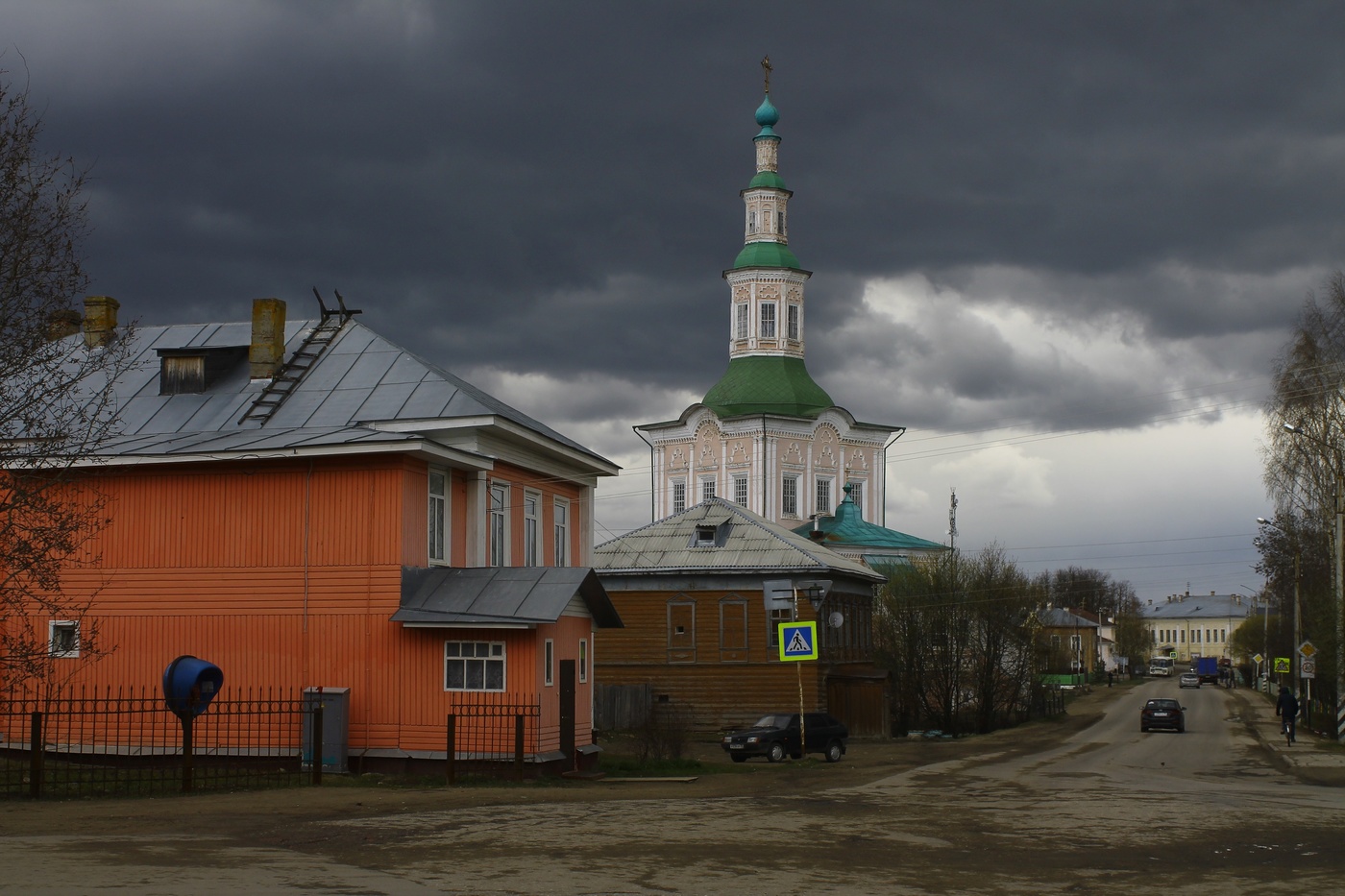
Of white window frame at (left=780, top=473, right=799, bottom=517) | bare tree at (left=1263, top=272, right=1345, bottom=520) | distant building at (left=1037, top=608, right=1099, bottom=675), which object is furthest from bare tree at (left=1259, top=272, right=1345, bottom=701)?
distant building at (left=1037, top=608, right=1099, bottom=675)

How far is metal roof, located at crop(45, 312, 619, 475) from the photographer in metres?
25.3

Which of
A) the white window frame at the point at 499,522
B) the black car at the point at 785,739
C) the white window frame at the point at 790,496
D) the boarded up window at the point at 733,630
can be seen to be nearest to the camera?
the white window frame at the point at 499,522

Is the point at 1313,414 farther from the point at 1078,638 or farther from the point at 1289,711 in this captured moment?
the point at 1078,638

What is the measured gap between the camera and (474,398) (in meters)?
26.9

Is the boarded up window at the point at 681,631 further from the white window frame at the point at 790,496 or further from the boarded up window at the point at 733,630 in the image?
the white window frame at the point at 790,496

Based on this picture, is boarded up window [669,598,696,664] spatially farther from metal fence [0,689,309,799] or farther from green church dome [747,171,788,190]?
green church dome [747,171,788,190]

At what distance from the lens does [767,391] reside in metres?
75.6

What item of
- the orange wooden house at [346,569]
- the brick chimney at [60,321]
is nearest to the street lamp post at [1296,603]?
the orange wooden house at [346,569]

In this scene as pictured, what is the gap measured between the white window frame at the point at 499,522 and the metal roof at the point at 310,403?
1158 mm

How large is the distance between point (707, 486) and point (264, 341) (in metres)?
48.7

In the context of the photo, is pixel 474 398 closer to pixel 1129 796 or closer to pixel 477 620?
pixel 477 620

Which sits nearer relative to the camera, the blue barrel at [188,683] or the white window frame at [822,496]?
the blue barrel at [188,683]

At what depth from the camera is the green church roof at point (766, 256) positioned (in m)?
77.9

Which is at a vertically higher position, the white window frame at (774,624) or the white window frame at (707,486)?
the white window frame at (707,486)
